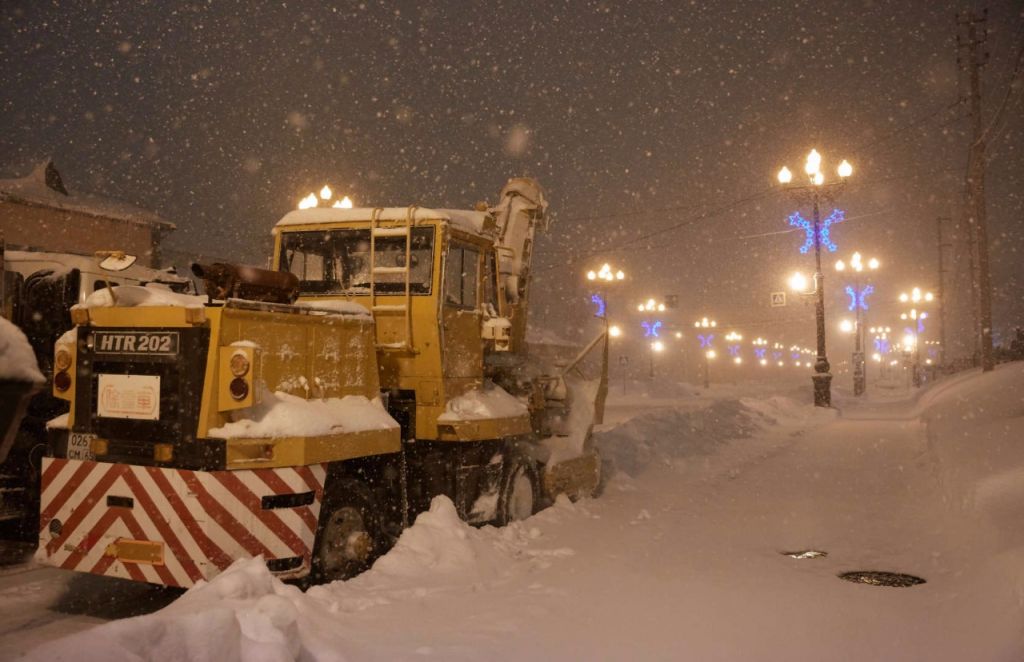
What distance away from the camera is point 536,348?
1043 centimetres

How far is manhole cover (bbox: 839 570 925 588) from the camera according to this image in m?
6.84

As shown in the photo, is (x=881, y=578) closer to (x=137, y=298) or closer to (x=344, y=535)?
(x=344, y=535)

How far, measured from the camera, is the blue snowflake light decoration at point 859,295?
136 feet

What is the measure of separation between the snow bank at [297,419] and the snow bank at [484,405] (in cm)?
123

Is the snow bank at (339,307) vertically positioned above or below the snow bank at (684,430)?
above

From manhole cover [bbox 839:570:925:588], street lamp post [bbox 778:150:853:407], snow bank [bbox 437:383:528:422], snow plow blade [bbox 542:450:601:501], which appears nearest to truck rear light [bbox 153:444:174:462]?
snow bank [bbox 437:383:528:422]

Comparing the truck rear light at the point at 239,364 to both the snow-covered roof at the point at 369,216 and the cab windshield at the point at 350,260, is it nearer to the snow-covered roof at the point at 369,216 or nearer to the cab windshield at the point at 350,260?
the cab windshield at the point at 350,260

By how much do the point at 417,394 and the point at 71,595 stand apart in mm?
3394

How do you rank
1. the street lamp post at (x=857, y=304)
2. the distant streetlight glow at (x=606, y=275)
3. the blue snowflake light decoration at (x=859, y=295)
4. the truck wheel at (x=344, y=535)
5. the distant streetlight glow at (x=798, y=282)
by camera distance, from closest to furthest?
the truck wheel at (x=344, y=535) → the distant streetlight glow at (x=606, y=275) → the distant streetlight glow at (x=798, y=282) → the street lamp post at (x=857, y=304) → the blue snowflake light decoration at (x=859, y=295)

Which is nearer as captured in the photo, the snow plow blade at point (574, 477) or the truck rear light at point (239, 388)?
the truck rear light at point (239, 388)

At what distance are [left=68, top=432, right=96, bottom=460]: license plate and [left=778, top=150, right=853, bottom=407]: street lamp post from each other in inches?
900

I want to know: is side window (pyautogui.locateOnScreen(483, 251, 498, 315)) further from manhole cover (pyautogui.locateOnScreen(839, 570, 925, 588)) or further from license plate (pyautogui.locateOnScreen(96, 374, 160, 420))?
manhole cover (pyautogui.locateOnScreen(839, 570, 925, 588))

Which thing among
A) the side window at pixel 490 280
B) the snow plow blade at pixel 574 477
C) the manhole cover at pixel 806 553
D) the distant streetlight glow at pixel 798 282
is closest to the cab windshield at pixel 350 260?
the side window at pixel 490 280

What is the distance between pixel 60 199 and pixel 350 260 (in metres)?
32.8
